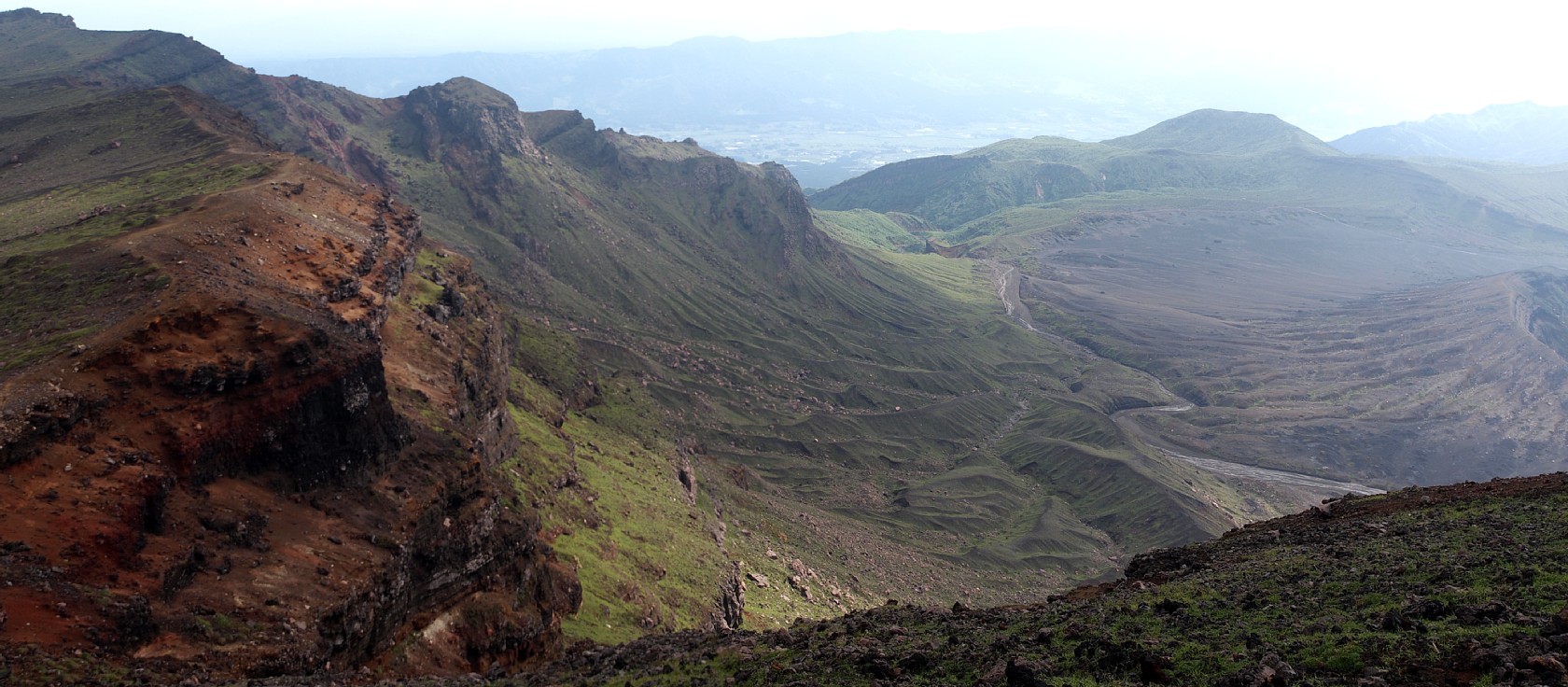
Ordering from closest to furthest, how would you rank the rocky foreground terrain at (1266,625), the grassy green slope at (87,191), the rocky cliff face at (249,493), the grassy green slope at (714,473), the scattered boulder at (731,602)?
1. the rocky foreground terrain at (1266,625)
2. the rocky cliff face at (249,493)
3. the grassy green slope at (87,191)
4. the scattered boulder at (731,602)
5. the grassy green slope at (714,473)

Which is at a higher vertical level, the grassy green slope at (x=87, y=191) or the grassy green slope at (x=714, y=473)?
the grassy green slope at (x=87, y=191)

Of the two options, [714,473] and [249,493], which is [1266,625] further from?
[714,473]

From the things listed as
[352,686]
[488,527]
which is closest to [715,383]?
[488,527]

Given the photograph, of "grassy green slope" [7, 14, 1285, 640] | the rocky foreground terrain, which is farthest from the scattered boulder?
the rocky foreground terrain

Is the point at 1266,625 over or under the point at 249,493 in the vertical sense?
over

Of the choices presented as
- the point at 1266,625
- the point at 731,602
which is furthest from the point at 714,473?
the point at 1266,625

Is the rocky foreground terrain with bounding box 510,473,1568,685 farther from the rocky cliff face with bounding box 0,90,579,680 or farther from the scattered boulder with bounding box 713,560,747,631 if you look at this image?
the scattered boulder with bounding box 713,560,747,631

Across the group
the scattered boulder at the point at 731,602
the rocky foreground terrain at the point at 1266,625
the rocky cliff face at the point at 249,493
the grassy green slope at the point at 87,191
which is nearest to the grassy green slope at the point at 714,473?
the scattered boulder at the point at 731,602

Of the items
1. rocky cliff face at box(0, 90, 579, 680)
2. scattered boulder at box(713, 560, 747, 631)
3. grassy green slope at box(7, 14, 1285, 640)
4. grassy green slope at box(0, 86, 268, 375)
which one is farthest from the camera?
grassy green slope at box(7, 14, 1285, 640)

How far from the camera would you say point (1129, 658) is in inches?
1142

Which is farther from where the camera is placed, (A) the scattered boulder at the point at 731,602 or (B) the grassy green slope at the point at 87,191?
(A) the scattered boulder at the point at 731,602

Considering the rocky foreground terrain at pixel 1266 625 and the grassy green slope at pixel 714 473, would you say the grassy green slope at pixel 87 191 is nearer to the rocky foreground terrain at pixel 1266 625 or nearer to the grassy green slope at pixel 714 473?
the grassy green slope at pixel 714 473

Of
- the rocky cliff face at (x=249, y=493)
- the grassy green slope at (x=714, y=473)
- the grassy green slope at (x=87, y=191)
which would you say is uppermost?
the grassy green slope at (x=87, y=191)

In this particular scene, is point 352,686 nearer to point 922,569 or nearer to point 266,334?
point 266,334
